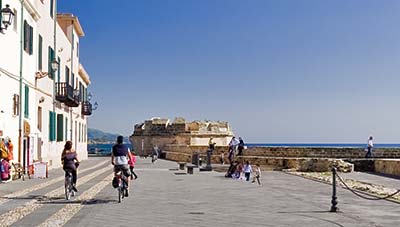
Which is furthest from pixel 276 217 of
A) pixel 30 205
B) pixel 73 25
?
pixel 73 25

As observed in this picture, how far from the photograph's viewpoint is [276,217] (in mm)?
11844

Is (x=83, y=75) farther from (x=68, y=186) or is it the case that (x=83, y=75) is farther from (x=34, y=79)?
(x=68, y=186)

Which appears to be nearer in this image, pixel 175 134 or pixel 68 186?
pixel 68 186

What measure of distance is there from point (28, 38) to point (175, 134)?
31893mm

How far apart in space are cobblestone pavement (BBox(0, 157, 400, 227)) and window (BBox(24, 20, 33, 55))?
21.4 ft

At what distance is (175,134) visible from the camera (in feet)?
181

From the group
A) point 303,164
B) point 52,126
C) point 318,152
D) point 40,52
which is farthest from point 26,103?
point 318,152

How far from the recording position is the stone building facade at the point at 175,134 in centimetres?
5491

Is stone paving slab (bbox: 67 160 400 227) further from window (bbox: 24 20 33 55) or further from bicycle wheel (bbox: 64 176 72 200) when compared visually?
window (bbox: 24 20 33 55)

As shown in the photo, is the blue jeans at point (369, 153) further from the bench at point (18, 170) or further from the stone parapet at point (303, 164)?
the bench at point (18, 170)

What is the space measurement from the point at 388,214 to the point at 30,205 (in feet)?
26.2

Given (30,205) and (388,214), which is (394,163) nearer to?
(388,214)

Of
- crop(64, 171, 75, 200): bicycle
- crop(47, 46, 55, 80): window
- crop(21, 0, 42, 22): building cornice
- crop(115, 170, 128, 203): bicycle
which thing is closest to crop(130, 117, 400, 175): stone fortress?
crop(47, 46, 55, 80): window

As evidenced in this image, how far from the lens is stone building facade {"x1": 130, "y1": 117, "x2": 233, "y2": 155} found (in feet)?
180
